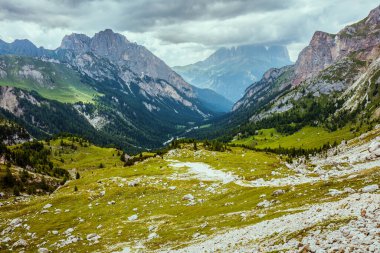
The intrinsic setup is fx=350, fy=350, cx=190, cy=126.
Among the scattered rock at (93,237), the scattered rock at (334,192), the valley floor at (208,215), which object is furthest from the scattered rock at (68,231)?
the scattered rock at (334,192)

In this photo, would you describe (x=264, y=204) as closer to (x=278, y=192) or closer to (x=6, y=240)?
(x=278, y=192)

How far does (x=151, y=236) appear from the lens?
54.2 metres

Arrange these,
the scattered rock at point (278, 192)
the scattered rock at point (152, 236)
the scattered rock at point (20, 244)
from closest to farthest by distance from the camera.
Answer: the scattered rock at point (152, 236) → the scattered rock at point (278, 192) → the scattered rock at point (20, 244)

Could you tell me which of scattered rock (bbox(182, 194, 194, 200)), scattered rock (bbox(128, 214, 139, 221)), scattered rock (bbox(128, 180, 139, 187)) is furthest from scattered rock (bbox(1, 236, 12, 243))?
scattered rock (bbox(128, 180, 139, 187))

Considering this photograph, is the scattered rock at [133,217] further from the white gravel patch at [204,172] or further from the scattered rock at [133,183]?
the scattered rock at [133,183]

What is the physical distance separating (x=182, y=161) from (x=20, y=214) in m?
75.6

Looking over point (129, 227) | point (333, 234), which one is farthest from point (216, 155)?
point (333, 234)

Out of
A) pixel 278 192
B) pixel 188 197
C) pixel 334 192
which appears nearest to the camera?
pixel 334 192

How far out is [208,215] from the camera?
5906 centimetres

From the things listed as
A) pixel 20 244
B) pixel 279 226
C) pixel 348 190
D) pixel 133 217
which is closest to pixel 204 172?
pixel 133 217

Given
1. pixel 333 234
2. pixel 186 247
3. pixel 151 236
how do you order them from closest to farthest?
pixel 333 234 → pixel 186 247 → pixel 151 236

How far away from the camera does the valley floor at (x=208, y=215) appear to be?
3019cm

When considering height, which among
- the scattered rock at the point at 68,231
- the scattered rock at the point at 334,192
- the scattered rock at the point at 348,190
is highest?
the scattered rock at the point at 348,190

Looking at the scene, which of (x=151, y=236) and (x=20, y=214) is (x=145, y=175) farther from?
(x=151, y=236)
